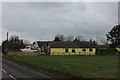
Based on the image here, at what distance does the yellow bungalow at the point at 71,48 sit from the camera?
251ft

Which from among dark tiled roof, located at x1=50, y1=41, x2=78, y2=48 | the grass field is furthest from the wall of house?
the grass field

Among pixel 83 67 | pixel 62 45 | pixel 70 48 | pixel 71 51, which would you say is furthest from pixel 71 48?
pixel 83 67

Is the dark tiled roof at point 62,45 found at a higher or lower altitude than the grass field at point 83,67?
higher

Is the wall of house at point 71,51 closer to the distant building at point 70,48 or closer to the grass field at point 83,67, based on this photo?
the distant building at point 70,48

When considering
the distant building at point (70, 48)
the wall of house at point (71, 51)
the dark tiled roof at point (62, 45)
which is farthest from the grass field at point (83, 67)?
the dark tiled roof at point (62, 45)

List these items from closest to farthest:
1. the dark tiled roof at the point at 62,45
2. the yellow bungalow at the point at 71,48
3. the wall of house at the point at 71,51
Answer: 1. the wall of house at the point at 71,51
2. the yellow bungalow at the point at 71,48
3. the dark tiled roof at the point at 62,45

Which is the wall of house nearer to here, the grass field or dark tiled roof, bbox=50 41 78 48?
dark tiled roof, bbox=50 41 78 48

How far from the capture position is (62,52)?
75.9 metres

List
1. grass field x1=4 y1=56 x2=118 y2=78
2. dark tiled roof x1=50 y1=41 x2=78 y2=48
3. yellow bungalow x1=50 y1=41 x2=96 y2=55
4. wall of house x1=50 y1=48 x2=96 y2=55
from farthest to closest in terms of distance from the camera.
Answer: dark tiled roof x1=50 y1=41 x2=78 y2=48 < yellow bungalow x1=50 y1=41 x2=96 y2=55 < wall of house x1=50 y1=48 x2=96 y2=55 < grass field x1=4 y1=56 x2=118 y2=78

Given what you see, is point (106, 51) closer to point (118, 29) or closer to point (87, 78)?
point (118, 29)

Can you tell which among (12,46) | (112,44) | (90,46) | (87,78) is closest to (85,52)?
(90,46)

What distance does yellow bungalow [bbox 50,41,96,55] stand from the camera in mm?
76375

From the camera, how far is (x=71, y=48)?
77.0 meters

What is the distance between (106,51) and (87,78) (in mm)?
66777
